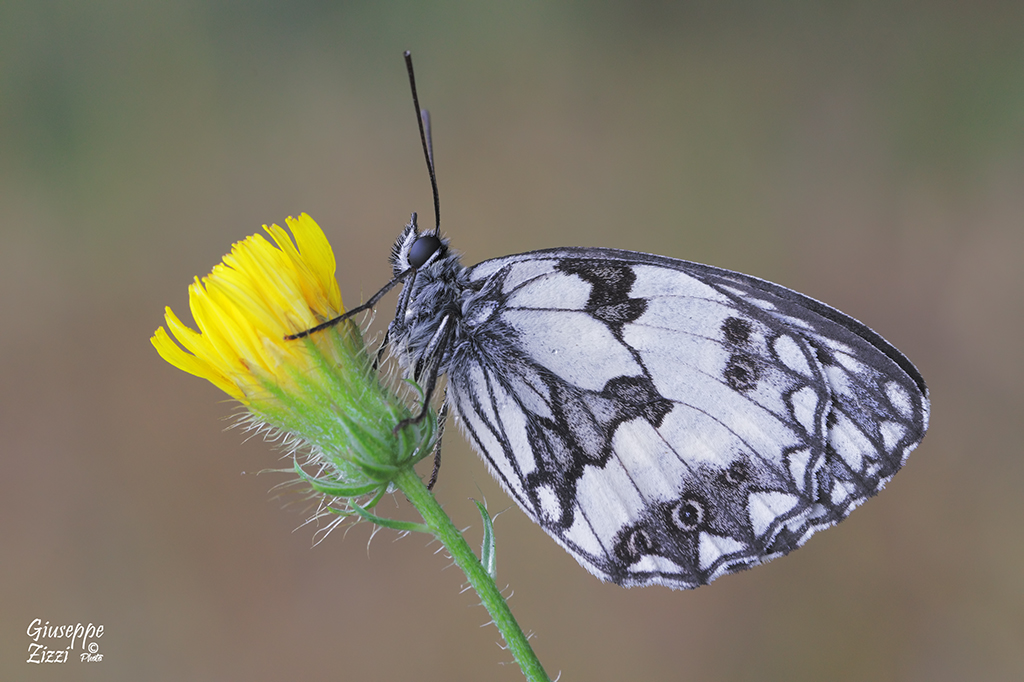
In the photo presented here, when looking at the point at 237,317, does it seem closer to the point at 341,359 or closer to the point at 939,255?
the point at 341,359

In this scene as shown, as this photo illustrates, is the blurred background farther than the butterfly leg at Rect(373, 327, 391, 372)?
Yes

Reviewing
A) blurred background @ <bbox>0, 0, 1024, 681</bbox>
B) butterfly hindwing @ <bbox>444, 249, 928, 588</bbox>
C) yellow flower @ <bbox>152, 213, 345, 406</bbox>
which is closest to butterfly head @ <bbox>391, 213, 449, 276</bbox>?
butterfly hindwing @ <bbox>444, 249, 928, 588</bbox>

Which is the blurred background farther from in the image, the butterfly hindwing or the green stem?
the green stem

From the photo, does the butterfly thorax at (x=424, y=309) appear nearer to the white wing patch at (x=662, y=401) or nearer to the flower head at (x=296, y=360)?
the white wing patch at (x=662, y=401)

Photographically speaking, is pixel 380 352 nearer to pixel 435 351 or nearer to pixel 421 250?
pixel 435 351

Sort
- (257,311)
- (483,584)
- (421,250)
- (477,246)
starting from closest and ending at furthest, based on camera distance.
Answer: (483,584) < (257,311) < (421,250) < (477,246)

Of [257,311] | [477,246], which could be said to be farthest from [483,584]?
[477,246]
